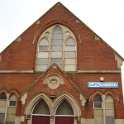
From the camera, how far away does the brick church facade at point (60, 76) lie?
2000 cm

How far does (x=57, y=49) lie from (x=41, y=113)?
552 centimetres

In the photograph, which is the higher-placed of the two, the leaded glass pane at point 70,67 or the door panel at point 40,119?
the leaded glass pane at point 70,67

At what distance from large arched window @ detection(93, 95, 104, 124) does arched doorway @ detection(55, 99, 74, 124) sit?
173cm

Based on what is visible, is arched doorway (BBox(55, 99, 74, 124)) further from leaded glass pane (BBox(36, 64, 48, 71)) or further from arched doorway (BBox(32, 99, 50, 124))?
leaded glass pane (BBox(36, 64, 48, 71))

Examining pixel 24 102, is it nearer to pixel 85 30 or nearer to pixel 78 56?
pixel 78 56

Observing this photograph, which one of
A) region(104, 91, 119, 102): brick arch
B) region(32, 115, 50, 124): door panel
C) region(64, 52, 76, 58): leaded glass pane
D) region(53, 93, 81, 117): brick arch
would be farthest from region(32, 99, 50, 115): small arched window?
region(104, 91, 119, 102): brick arch

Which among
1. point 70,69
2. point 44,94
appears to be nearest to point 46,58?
point 70,69

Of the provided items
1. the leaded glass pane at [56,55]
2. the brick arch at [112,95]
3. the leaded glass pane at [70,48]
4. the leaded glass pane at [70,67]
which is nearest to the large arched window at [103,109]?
the brick arch at [112,95]

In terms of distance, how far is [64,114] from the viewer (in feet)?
66.8

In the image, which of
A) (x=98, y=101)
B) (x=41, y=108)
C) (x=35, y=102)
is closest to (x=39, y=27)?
(x=35, y=102)

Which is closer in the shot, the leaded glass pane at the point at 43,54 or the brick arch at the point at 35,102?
the brick arch at the point at 35,102

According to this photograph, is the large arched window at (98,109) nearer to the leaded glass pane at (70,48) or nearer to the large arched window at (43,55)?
the leaded glass pane at (70,48)

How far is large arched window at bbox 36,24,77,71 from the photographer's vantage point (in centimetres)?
2239

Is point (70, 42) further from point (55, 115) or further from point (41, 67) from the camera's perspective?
point (55, 115)
